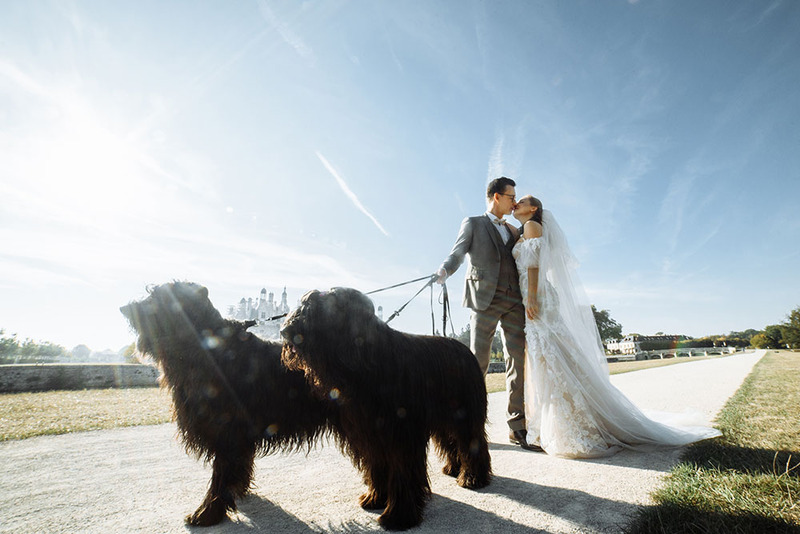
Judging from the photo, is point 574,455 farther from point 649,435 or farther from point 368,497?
point 368,497

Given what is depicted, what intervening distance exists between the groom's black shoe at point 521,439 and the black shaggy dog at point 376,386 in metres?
2.10

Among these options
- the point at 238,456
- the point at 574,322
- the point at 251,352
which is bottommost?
the point at 238,456

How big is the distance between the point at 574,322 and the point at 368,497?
3200 mm

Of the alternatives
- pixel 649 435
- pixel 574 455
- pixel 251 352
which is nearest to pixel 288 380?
pixel 251 352

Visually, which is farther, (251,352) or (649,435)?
(649,435)

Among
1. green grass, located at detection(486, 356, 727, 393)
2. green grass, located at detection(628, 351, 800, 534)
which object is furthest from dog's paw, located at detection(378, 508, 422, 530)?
green grass, located at detection(486, 356, 727, 393)

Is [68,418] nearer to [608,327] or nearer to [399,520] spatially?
[399,520]

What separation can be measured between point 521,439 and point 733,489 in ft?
7.41

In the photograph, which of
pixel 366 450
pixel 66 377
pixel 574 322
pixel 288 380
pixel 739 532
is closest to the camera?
pixel 739 532

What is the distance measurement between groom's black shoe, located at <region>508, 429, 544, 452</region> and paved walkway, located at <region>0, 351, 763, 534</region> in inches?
5.8

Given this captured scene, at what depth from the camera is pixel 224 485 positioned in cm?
253

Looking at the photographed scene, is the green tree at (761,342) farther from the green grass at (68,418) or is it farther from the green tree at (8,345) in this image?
the green tree at (8,345)

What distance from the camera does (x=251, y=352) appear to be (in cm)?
279

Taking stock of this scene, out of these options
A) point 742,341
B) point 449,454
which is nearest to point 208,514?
point 449,454
